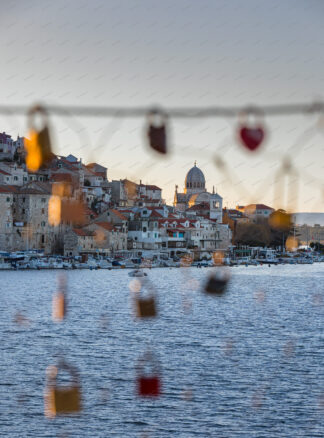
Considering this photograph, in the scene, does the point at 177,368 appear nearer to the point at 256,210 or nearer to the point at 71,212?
the point at 256,210

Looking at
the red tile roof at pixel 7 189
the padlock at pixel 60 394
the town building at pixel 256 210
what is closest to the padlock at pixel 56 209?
the town building at pixel 256 210

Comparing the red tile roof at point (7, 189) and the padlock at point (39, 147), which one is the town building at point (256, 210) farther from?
the red tile roof at point (7, 189)

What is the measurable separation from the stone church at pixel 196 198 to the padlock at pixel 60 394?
96.0 metres

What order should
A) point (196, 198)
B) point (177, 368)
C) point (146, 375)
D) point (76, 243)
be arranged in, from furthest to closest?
point (196, 198)
point (76, 243)
point (146, 375)
point (177, 368)

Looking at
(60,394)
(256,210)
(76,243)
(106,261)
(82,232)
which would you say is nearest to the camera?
(256,210)

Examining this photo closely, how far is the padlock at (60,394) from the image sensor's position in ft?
85.1

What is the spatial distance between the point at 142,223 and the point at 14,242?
19826 mm

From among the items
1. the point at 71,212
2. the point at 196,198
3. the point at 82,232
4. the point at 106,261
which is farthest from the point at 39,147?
the point at 196,198

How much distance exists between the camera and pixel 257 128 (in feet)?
7.25

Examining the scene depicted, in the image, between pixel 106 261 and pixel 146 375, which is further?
pixel 106 261

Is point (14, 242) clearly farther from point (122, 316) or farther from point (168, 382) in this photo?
point (168, 382)

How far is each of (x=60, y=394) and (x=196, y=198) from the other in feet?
400

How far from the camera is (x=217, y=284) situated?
9.37 feet

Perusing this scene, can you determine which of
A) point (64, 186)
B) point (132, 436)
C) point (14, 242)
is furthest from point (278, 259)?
point (64, 186)
